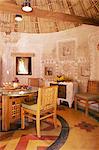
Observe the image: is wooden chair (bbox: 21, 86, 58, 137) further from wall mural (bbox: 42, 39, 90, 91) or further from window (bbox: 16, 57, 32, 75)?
window (bbox: 16, 57, 32, 75)

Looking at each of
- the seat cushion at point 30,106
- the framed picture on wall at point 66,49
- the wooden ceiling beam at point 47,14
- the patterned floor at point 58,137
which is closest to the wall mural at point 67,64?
the framed picture on wall at point 66,49

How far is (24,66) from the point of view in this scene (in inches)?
270

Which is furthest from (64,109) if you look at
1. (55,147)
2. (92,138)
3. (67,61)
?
(55,147)

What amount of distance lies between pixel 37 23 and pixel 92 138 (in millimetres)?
4552

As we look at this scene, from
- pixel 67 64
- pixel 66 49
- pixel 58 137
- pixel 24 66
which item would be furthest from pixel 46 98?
pixel 24 66

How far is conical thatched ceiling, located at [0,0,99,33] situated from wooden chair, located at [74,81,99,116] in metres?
1.66

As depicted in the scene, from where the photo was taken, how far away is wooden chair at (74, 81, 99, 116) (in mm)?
4531

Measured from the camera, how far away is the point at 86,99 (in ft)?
14.7

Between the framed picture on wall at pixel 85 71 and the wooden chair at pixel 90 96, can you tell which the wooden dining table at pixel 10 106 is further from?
the framed picture on wall at pixel 85 71

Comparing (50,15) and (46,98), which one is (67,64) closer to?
(50,15)

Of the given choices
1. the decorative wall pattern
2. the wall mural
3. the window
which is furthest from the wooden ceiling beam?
the window

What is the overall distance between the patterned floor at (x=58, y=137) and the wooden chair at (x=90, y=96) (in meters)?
0.52

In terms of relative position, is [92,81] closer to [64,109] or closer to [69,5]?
[64,109]

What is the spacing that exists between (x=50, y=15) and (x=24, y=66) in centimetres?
287
